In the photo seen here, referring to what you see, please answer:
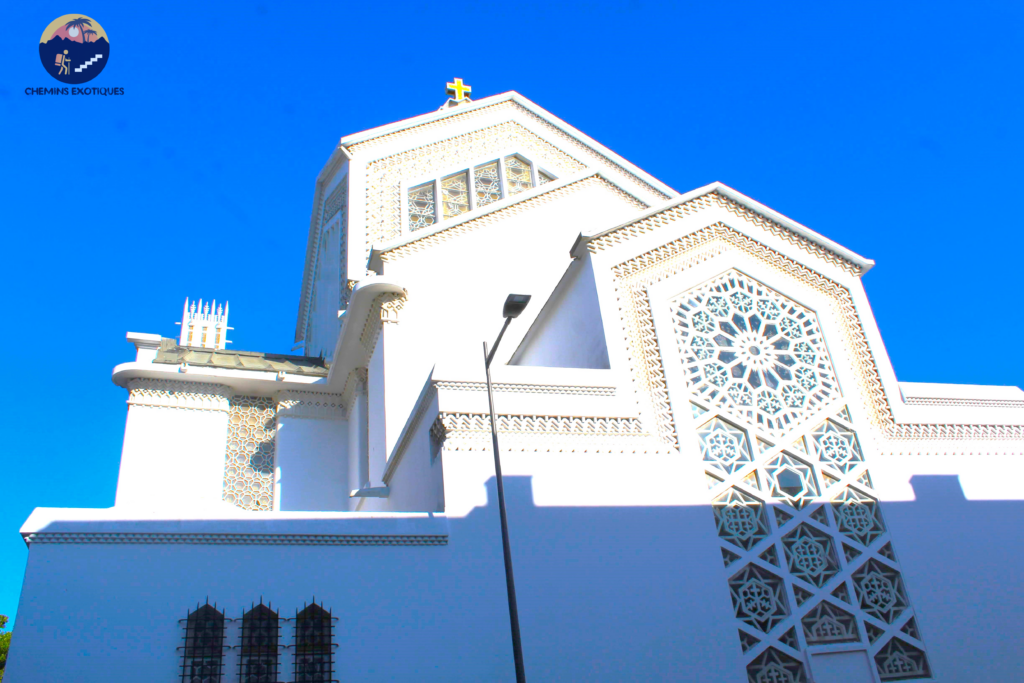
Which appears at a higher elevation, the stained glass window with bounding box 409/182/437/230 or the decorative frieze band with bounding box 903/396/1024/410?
the stained glass window with bounding box 409/182/437/230

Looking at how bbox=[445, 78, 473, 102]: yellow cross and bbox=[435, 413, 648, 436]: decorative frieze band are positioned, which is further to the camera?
bbox=[445, 78, 473, 102]: yellow cross

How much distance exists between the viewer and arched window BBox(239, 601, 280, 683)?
6711 millimetres

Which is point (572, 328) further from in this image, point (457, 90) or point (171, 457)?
point (457, 90)

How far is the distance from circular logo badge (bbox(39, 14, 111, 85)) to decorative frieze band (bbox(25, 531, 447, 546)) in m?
8.02

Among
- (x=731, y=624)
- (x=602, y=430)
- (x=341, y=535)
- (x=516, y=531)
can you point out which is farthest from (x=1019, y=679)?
(x=341, y=535)

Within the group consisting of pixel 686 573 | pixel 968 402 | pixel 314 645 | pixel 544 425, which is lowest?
pixel 314 645

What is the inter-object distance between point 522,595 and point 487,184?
10.4m

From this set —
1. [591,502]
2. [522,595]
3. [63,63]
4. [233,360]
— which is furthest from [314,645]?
[63,63]

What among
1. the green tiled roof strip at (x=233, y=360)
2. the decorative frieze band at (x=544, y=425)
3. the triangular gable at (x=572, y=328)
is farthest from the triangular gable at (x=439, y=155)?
the decorative frieze band at (x=544, y=425)

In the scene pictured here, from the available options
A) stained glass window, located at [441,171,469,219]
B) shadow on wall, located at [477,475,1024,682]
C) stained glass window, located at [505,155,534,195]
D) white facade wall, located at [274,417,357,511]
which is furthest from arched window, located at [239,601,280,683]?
stained glass window, located at [505,155,534,195]

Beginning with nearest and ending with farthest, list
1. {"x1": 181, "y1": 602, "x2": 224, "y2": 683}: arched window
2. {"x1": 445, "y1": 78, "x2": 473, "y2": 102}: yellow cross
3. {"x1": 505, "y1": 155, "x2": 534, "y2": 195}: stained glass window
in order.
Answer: {"x1": 181, "y1": 602, "x2": 224, "y2": 683}: arched window < {"x1": 505, "y1": 155, "x2": 534, "y2": 195}: stained glass window < {"x1": 445, "y1": 78, "x2": 473, "y2": 102}: yellow cross

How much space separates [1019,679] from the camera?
8.61 m

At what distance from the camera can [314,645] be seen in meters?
6.90

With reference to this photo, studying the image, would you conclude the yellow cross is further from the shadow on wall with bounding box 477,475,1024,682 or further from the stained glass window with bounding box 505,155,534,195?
the shadow on wall with bounding box 477,475,1024,682
